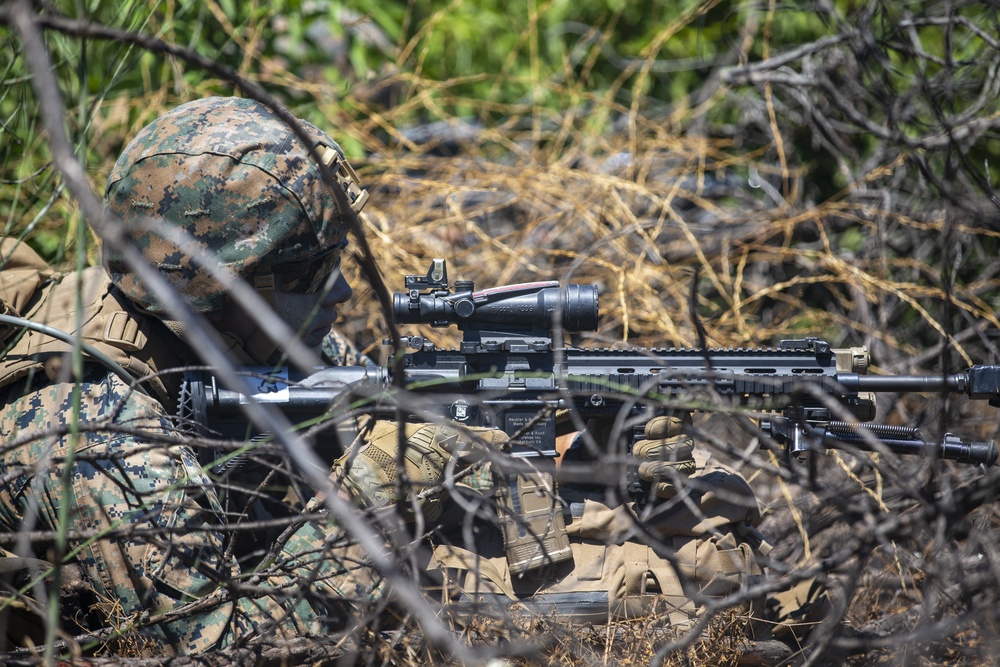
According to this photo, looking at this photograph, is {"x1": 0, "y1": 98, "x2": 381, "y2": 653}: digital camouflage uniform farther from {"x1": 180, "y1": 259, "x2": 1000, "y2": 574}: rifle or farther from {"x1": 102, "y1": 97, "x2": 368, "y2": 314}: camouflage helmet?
{"x1": 180, "y1": 259, "x2": 1000, "y2": 574}: rifle

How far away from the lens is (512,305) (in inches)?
112

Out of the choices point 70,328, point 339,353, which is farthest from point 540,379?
point 70,328

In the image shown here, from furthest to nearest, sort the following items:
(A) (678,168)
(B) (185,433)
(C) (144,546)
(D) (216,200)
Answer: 1. (A) (678,168)
2. (D) (216,200)
3. (B) (185,433)
4. (C) (144,546)

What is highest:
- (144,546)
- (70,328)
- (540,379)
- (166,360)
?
(70,328)

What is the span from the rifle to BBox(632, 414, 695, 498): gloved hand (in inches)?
3.2

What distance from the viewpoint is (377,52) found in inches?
226

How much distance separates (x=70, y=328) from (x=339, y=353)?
1.22 meters

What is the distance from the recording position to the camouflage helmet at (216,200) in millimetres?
2637

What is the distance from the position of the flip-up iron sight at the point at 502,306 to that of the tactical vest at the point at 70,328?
0.78 m

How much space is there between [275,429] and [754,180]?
426 cm

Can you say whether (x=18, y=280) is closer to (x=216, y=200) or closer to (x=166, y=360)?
(x=166, y=360)

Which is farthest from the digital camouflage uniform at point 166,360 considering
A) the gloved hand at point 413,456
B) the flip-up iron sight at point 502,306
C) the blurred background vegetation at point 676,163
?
the blurred background vegetation at point 676,163

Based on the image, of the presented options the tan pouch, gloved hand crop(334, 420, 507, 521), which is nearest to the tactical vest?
the tan pouch

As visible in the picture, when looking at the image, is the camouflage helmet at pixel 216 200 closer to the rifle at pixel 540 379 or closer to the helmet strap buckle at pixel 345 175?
the helmet strap buckle at pixel 345 175
